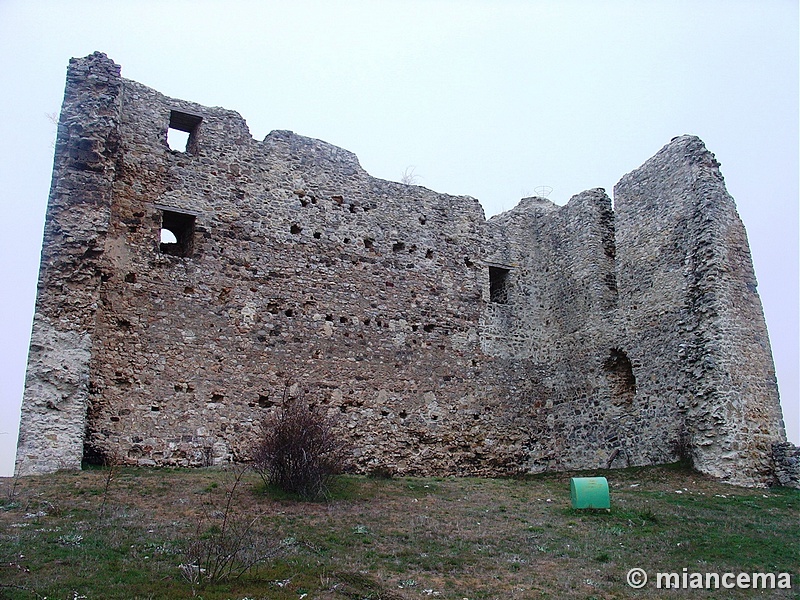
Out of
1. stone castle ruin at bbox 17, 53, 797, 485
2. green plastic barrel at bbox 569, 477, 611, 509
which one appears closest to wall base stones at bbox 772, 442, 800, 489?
stone castle ruin at bbox 17, 53, 797, 485

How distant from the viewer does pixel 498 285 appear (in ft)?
53.7

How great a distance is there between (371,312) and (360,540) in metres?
6.77

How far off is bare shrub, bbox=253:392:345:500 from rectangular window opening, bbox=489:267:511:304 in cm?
716

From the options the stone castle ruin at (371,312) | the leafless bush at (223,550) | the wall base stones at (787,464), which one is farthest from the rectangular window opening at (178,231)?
the wall base stones at (787,464)

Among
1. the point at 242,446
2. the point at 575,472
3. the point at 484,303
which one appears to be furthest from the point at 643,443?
the point at 242,446

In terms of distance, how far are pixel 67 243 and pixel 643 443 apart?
1078 centimetres

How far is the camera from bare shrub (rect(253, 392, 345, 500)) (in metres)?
9.48

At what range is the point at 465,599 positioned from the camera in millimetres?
5859

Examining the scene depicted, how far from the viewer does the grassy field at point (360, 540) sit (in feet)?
19.4

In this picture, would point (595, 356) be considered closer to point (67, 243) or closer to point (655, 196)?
point (655, 196)
